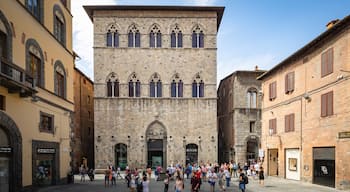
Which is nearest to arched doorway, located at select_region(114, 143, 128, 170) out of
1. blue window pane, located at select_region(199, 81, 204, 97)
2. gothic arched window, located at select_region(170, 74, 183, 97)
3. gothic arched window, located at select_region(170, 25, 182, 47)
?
gothic arched window, located at select_region(170, 74, 183, 97)

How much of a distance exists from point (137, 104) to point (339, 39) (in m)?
22.5

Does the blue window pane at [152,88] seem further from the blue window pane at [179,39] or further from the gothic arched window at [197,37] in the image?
the gothic arched window at [197,37]

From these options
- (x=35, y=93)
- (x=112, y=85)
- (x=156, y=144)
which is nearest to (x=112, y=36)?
(x=112, y=85)

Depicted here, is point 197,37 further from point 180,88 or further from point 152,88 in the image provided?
point 152,88

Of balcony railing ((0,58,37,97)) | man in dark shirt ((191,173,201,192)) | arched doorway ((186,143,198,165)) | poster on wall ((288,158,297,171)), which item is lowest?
arched doorway ((186,143,198,165))

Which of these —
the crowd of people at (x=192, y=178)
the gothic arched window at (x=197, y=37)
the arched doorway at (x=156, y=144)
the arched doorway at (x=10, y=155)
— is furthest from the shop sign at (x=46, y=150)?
the gothic arched window at (x=197, y=37)

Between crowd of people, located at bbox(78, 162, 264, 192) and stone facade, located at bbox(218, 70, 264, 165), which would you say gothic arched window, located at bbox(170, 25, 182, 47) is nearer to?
stone facade, located at bbox(218, 70, 264, 165)

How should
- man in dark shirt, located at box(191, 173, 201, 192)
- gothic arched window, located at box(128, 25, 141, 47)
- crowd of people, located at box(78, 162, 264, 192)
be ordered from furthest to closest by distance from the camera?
gothic arched window, located at box(128, 25, 141, 47) < man in dark shirt, located at box(191, 173, 201, 192) < crowd of people, located at box(78, 162, 264, 192)

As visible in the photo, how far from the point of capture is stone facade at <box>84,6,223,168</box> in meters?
34.0

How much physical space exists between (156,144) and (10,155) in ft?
69.2

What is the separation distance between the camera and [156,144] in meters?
34.7

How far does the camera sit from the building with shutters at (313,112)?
17844 millimetres

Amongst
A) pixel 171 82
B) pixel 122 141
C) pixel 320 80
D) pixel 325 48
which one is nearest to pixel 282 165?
pixel 320 80

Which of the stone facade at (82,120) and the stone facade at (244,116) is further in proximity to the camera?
the stone facade at (82,120)
